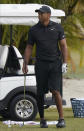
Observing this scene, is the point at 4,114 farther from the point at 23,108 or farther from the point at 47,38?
the point at 47,38

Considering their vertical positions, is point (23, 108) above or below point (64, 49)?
below

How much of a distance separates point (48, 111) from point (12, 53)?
2.70m

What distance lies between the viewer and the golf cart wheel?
13.5m

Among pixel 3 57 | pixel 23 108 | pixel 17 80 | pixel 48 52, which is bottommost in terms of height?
pixel 23 108

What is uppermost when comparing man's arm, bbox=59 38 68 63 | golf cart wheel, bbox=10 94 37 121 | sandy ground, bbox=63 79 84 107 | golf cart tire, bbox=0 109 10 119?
man's arm, bbox=59 38 68 63

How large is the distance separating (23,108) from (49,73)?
1986mm

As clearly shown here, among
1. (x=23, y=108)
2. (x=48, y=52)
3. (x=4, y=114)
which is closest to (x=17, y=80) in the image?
(x=23, y=108)

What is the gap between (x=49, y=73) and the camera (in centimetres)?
1168

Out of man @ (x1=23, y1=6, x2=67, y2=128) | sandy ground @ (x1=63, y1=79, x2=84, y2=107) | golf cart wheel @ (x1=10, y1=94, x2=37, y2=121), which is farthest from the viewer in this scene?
sandy ground @ (x1=63, y1=79, x2=84, y2=107)

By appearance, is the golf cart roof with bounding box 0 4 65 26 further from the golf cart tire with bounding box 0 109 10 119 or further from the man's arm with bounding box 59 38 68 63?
the golf cart tire with bounding box 0 109 10 119

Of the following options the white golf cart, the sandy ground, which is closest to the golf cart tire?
the white golf cart

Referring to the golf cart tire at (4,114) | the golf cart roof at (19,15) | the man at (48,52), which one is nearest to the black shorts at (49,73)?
the man at (48,52)

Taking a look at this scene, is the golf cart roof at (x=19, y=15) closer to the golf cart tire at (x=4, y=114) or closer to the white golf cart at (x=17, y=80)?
the white golf cart at (x=17, y=80)

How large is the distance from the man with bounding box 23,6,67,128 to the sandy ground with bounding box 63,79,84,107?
8368mm
